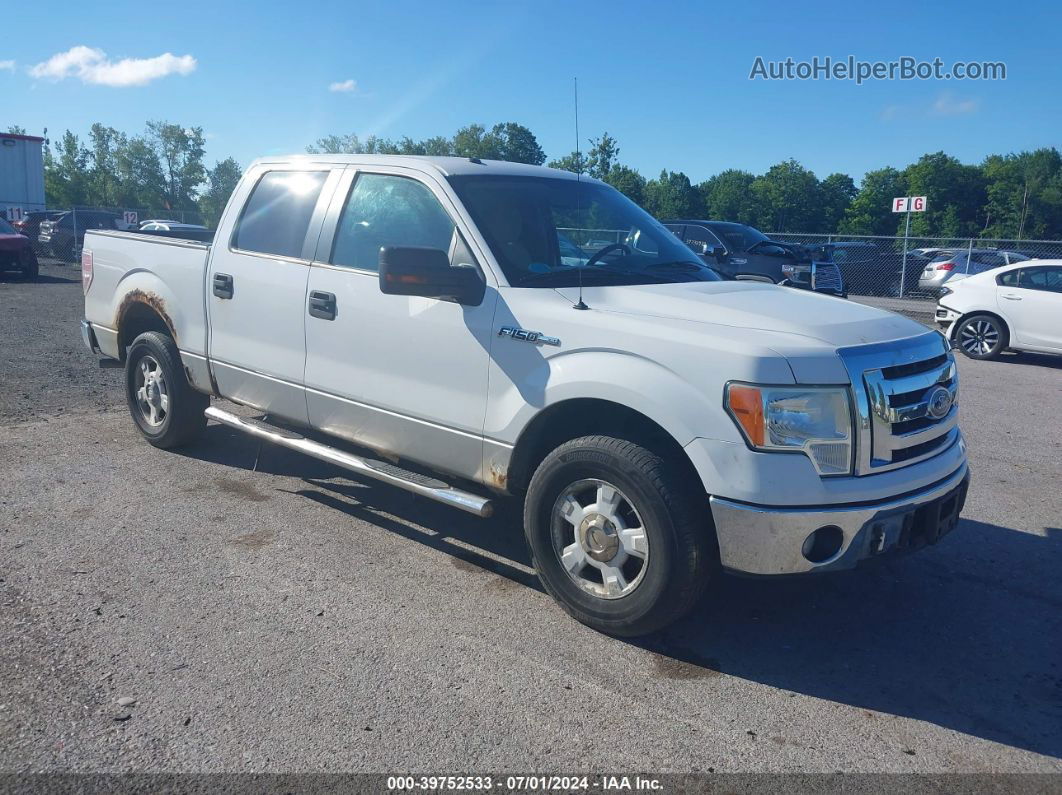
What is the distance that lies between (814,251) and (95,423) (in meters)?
14.3

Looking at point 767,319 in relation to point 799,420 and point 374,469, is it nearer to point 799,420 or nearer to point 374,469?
point 799,420

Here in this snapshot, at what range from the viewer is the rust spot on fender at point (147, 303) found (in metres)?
6.12

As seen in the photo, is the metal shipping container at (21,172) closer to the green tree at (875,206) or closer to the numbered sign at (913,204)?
the numbered sign at (913,204)

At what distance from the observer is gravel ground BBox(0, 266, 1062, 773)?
3086 mm

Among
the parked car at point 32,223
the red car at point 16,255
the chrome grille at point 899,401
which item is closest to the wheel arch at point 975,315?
the chrome grille at point 899,401

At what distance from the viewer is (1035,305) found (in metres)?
12.5

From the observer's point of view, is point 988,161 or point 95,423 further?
point 988,161

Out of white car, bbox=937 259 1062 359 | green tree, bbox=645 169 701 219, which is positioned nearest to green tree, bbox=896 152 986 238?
green tree, bbox=645 169 701 219

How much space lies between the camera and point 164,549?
474cm

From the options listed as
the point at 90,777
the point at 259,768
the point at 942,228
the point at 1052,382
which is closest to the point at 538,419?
the point at 259,768

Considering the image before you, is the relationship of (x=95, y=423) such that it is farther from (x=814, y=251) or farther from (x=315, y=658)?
(x=814, y=251)

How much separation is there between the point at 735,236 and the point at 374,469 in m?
13.1

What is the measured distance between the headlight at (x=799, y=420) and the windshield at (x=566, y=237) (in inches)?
45.2

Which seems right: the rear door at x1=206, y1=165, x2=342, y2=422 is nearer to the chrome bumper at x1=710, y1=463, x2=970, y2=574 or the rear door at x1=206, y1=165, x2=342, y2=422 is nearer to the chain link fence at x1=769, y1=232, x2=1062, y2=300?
the chrome bumper at x1=710, y1=463, x2=970, y2=574
